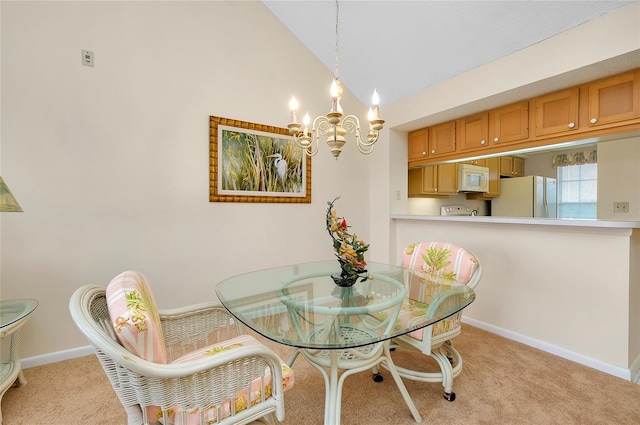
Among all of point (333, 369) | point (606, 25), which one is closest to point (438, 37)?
point (606, 25)

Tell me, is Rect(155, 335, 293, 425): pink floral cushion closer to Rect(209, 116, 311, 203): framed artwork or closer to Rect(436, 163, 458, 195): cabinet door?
Rect(209, 116, 311, 203): framed artwork

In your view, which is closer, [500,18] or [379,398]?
[379,398]

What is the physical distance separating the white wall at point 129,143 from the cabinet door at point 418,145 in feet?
4.95

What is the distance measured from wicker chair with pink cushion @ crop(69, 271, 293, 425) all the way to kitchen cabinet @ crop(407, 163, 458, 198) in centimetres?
309

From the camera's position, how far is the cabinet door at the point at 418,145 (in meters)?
3.40

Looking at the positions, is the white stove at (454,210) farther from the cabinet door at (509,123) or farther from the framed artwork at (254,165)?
the framed artwork at (254,165)

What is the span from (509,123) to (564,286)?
1.44 meters

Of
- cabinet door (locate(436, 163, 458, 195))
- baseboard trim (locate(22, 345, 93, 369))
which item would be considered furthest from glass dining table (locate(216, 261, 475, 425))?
cabinet door (locate(436, 163, 458, 195))

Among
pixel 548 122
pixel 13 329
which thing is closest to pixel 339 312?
pixel 13 329

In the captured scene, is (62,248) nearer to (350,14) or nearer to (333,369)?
(333,369)

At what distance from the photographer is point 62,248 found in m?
2.08

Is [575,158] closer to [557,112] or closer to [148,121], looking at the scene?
[557,112]

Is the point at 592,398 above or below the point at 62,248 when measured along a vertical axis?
below

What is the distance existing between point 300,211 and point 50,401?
2283 mm
